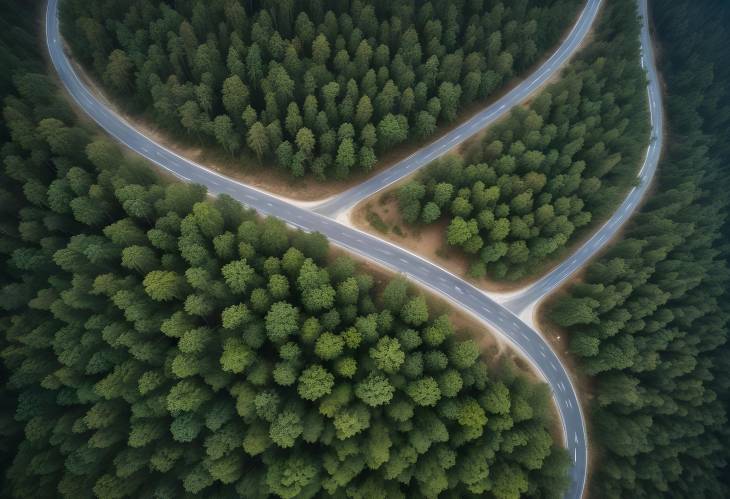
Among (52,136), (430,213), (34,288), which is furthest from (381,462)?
(52,136)

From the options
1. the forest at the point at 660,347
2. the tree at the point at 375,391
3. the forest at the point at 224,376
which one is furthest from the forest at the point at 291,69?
the forest at the point at 660,347

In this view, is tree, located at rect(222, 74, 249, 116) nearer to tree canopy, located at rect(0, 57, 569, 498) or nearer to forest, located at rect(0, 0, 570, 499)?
forest, located at rect(0, 0, 570, 499)

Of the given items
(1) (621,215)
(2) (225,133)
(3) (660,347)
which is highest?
(1) (621,215)

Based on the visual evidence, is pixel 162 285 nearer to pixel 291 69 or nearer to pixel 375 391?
pixel 375 391

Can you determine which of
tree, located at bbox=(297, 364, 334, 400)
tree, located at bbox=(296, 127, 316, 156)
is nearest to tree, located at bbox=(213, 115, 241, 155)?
tree, located at bbox=(296, 127, 316, 156)

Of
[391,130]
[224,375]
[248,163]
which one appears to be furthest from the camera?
[248,163]

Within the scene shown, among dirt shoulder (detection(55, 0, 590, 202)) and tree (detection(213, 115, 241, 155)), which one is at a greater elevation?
tree (detection(213, 115, 241, 155))

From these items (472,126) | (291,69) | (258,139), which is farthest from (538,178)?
(258,139)
